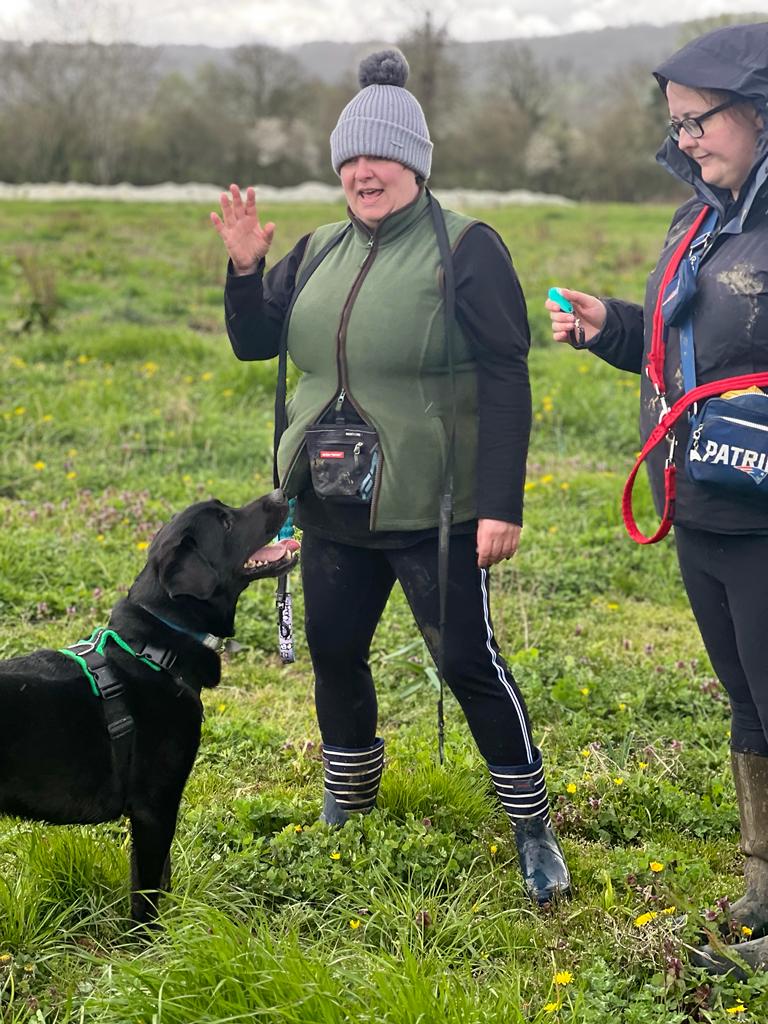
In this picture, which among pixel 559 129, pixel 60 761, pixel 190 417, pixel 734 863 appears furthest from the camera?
pixel 559 129

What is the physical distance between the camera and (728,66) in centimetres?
238

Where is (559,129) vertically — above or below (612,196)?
above

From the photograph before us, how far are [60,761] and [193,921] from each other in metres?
0.56

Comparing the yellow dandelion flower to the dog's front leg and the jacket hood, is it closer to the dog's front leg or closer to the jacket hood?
the dog's front leg

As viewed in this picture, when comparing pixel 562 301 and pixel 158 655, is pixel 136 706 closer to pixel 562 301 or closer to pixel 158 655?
pixel 158 655

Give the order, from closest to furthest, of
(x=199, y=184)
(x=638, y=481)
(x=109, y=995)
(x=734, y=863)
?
(x=109, y=995), (x=734, y=863), (x=638, y=481), (x=199, y=184)

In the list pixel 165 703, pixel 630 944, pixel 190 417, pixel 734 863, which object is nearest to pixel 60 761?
pixel 165 703

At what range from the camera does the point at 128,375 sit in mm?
8664

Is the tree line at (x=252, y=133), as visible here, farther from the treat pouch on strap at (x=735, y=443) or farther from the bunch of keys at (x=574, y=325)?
the treat pouch on strap at (x=735, y=443)

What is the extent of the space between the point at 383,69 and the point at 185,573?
1.52 metres

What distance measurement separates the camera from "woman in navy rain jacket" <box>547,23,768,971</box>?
2.38 meters

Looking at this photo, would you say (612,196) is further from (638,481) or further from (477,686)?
(477,686)

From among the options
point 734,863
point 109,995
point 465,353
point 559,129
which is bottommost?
point 734,863

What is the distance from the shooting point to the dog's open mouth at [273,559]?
3.12 metres
